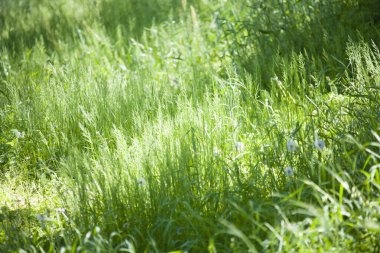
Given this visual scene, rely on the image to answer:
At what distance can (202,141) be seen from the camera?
3.41 m

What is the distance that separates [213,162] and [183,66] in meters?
2.66

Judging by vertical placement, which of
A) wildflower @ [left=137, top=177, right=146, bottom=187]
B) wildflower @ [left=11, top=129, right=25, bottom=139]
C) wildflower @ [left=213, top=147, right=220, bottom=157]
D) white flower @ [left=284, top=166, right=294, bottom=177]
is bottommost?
white flower @ [left=284, top=166, right=294, bottom=177]

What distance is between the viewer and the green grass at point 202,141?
2.64m

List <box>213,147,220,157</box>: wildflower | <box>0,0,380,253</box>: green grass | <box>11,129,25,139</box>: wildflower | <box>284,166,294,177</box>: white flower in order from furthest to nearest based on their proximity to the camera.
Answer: <box>11,129,25,139</box>: wildflower → <box>213,147,220,157</box>: wildflower → <box>284,166,294,177</box>: white flower → <box>0,0,380,253</box>: green grass

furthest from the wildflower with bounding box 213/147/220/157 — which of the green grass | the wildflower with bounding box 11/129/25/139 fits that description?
the wildflower with bounding box 11/129/25/139

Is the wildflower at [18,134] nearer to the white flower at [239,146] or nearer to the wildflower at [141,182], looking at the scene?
the wildflower at [141,182]

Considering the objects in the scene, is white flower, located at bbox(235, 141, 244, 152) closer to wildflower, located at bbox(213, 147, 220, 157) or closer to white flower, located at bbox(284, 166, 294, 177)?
wildflower, located at bbox(213, 147, 220, 157)

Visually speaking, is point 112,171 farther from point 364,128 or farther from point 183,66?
point 183,66

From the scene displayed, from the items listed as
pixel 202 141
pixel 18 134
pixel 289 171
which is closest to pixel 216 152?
pixel 202 141

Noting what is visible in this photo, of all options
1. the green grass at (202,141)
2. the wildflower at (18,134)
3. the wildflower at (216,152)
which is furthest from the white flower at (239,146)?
the wildflower at (18,134)

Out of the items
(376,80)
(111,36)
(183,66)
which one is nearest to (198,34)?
(183,66)

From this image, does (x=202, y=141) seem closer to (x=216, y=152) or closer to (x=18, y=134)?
(x=216, y=152)

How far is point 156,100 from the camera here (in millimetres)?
4508

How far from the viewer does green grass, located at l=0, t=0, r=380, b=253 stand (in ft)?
8.66
